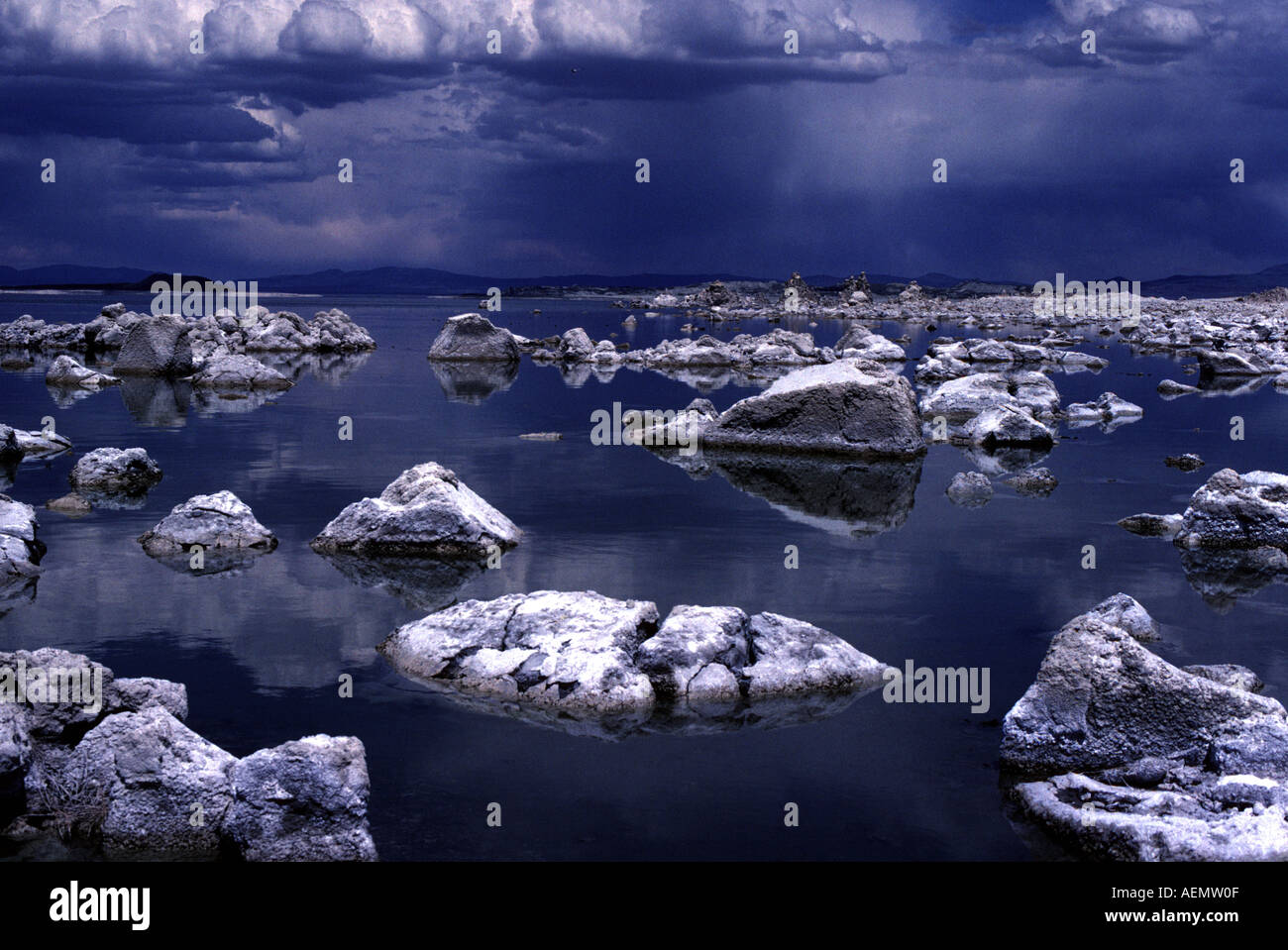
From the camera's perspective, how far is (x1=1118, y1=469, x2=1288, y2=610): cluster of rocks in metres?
14.7

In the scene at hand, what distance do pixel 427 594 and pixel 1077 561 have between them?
7717 mm

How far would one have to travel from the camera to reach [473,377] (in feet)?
137

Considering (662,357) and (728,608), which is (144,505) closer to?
(728,608)

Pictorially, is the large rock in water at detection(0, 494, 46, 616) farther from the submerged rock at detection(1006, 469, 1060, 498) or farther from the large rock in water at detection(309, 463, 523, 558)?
the submerged rock at detection(1006, 469, 1060, 498)

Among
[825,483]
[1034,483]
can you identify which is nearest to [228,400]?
[825,483]

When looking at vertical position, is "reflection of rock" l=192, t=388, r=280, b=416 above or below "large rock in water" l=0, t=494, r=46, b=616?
above

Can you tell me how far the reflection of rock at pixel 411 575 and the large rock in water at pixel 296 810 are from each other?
480 cm

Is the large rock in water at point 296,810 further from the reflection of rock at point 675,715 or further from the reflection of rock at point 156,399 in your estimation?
the reflection of rock at point 156,399

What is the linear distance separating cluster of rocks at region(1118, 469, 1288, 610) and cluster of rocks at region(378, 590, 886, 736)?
624cm

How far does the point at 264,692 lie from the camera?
9.93 m

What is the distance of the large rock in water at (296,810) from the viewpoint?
7320mm

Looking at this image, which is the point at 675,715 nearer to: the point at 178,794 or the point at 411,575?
the point at 178,794

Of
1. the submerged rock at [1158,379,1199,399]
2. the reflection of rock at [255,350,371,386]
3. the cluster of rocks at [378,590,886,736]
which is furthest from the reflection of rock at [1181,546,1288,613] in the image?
the reflection of rock at [255,350,371,386]

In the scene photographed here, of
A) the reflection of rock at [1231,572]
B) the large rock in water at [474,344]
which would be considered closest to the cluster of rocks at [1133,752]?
the reflection of rock at [1231,572]
